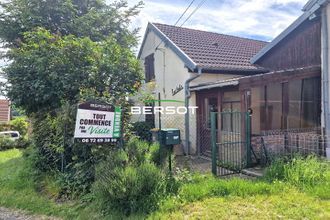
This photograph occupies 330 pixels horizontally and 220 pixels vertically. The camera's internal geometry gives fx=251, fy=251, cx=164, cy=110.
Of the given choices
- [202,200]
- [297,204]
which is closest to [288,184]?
[297,204]

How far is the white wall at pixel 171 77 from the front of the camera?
1049 cm

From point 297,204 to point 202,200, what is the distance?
1579 millimetres

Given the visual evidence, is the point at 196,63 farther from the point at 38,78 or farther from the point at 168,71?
the point at 38,78

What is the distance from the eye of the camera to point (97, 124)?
5305 millimetres

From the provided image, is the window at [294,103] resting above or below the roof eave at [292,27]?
below

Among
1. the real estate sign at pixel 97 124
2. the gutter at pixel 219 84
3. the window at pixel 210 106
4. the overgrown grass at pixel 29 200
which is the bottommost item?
the overgrown grass at pixel 29 200

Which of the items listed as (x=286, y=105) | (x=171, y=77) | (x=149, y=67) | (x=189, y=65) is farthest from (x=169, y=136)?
(x=149, y=67)

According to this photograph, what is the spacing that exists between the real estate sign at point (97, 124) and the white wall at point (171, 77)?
546 centimetres

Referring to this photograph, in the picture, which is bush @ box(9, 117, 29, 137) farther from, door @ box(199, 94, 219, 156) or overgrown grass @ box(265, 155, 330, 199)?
overgrown grass @ box(265, 155, 330, 199)

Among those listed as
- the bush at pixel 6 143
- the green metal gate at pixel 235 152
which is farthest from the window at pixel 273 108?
the bush at pixel 6 143

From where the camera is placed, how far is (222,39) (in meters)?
14.5

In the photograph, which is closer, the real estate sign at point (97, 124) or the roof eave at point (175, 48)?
Result: the real estate sign at point (97, 124)

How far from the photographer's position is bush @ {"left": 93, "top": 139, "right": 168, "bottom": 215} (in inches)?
169

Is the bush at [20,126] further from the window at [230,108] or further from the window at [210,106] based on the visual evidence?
the window at [230,108]
